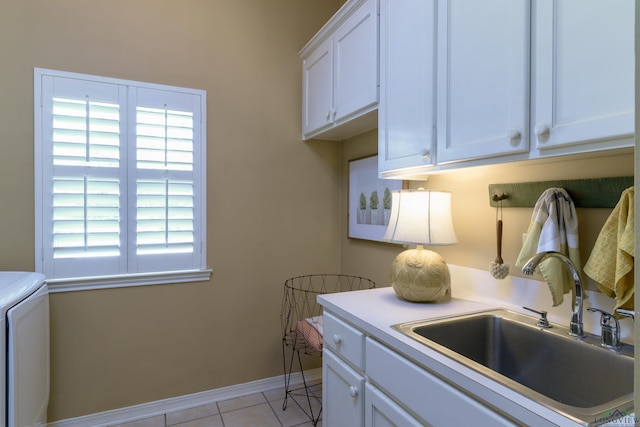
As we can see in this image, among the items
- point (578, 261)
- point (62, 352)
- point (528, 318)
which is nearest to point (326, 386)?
point (528, 318)

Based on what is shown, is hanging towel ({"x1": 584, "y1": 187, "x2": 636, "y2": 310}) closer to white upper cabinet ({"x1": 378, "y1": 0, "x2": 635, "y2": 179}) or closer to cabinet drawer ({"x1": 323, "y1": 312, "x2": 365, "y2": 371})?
→ white upper cabinet ({"x1": 378, "y1": 0, "x2": 635, "y2": 179})

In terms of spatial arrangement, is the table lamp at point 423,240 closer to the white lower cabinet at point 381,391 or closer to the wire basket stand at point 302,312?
the white lower cabinet at point 381,391

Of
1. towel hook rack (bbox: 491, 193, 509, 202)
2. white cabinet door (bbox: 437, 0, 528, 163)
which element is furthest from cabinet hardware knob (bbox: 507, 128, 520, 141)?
towel hook rack (bbox: 491, 193, 509, 202)

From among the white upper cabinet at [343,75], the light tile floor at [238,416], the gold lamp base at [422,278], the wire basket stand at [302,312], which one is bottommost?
the light tile floor at [238,416]

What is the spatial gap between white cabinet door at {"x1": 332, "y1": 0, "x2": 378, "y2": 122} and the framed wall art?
474mm

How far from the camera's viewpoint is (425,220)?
5.04 feet

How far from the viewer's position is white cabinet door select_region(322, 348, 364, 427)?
1338 mm

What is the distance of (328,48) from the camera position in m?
2.15

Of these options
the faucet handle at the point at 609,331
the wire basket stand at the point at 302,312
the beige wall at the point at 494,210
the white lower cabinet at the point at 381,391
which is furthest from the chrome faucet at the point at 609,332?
the wire basket stand at the point at 302,312

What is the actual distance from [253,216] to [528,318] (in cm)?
175

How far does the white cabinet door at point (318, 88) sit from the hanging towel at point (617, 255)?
150 cm

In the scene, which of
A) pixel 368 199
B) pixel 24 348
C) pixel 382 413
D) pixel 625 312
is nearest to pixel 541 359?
pixel 625 312

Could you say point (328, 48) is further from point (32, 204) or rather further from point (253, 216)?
point (32, 204)

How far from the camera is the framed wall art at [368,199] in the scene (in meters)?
2.20
